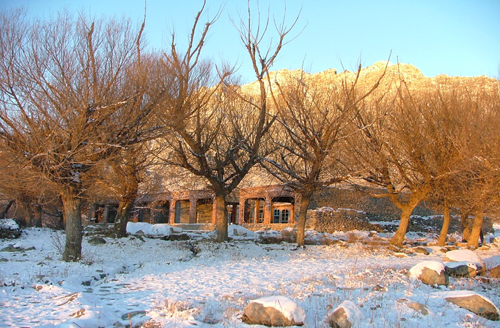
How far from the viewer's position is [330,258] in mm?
12383

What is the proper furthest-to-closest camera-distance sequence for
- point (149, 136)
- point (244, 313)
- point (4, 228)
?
point (4, 228) → point (149, 136) → point (244, 313)

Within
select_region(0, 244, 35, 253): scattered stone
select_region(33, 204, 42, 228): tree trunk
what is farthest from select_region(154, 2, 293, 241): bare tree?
select_region(33, 204, 42, 228): tree trunk

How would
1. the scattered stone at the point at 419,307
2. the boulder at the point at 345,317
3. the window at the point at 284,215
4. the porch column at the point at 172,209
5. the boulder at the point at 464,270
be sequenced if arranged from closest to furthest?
the boulder at the point at 345,317 < the scattered stone at the point at 419,307 < the boulder at the point at 464,270 < the porch column at the point at 172,209 < the window at the point at 284,215

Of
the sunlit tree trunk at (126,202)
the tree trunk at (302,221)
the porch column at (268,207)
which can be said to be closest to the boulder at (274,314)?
the tree trunk at (302,221)

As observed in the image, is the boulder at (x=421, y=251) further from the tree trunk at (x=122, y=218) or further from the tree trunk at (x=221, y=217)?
the tree trunk at (x=122, y=218)

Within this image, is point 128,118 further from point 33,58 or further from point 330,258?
point 330,258

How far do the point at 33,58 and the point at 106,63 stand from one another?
64.0 inches

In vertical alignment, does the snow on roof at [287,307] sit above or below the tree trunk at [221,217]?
below

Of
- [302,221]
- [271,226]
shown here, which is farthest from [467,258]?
[271,226]

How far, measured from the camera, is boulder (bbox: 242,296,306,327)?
16.2ft

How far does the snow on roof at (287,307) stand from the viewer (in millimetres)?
4945

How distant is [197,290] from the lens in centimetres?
719

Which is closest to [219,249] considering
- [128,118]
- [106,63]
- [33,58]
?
[128,118]

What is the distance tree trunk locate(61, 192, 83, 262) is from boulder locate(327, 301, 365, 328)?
7.43 meters
